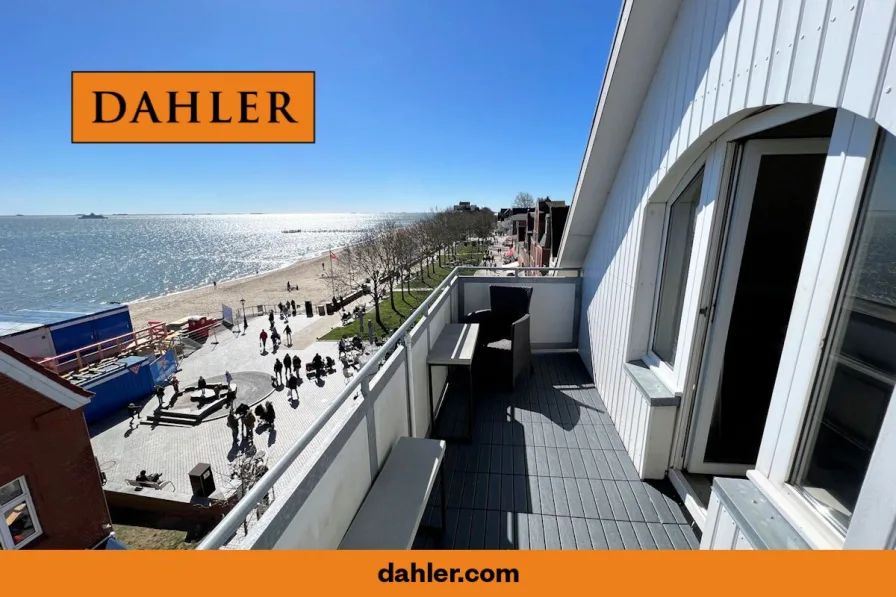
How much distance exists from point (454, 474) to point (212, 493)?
792 cm

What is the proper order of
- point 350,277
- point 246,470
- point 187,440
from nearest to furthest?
point 246,470, point 187,440, point 350,277

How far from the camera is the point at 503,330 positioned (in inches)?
252

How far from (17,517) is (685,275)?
9802mm

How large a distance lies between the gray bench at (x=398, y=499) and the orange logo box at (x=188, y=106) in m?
4.69

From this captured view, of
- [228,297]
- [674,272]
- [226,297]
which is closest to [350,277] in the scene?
[228,297]

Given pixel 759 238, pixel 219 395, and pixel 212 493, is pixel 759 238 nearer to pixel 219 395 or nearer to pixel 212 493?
pixel 212 493

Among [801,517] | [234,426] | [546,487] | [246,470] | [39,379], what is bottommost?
[234,426]

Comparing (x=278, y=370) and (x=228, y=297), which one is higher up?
(x=278, y=370)

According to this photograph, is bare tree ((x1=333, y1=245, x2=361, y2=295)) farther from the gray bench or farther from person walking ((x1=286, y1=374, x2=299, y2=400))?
the gray bench

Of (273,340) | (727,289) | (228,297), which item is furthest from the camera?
(228,297)

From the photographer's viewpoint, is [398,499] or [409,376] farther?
[409,376]

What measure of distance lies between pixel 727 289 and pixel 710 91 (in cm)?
144

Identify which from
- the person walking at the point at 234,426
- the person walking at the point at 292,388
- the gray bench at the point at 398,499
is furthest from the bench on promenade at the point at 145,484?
the gray bench at the point at 398,499

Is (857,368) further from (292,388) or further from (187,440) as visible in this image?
(292,388)
